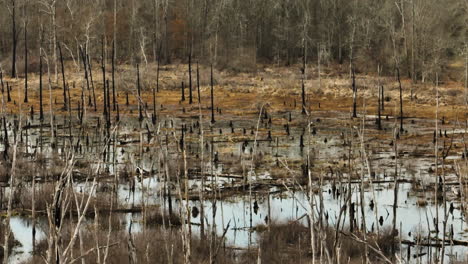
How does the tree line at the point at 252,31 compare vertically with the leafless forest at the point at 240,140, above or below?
above

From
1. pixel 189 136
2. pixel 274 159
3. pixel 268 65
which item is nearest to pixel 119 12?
pixel 268 65

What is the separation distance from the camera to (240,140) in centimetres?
2112

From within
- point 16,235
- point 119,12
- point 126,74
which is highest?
point 119,12

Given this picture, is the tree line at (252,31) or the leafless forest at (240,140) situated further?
the tree line at (252,31)

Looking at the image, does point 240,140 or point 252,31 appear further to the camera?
point 252,31

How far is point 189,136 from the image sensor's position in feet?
72.6

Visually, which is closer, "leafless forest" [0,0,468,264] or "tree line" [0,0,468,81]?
"leafless forest" [0,0,468,264]

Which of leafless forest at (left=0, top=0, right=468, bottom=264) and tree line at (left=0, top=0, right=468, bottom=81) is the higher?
tree line at (left=0, top=0, right=468, bottom=81)

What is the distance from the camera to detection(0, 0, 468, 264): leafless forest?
6863 millimetres

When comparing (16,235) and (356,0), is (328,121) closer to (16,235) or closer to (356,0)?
(16,235)

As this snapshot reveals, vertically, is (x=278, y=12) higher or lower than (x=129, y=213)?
higher

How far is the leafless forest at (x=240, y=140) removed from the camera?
22.5 feet

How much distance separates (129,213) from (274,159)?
7030 mm

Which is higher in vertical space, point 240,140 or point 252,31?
point 252,31
